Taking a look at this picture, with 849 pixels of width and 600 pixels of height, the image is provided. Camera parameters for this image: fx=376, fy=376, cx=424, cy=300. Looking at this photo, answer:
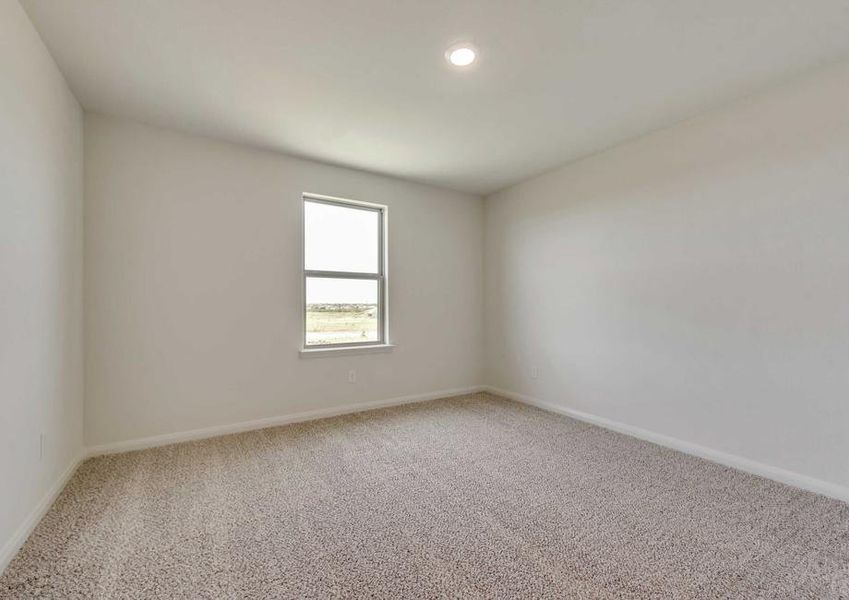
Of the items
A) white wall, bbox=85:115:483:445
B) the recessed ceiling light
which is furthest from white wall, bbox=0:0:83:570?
the recessed ceiling light

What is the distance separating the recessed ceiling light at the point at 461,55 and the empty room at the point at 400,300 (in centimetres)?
2

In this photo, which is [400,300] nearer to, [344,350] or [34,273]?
[344,350]

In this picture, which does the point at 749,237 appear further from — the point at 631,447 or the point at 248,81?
the point at 248,81

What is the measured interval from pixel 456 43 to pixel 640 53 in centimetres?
100

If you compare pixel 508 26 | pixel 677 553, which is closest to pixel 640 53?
pixel 508 26

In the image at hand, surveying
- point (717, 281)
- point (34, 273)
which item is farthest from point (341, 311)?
point (717, 281)

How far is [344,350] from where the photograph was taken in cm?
367

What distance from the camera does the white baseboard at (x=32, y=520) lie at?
155 cm

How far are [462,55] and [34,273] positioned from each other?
2469 mm

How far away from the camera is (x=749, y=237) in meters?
2.45

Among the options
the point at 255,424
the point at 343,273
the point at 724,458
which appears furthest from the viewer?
the point at 343,273

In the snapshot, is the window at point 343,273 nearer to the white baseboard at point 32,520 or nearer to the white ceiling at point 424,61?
the white ceiling at point 424,61

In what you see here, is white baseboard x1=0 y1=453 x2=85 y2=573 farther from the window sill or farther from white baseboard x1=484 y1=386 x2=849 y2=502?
white baseboard x1=484 y1=386 x2=849 y2=502

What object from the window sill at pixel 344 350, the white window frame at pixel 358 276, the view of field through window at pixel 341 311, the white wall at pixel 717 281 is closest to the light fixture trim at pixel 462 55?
the white wall at pixel 717 281
